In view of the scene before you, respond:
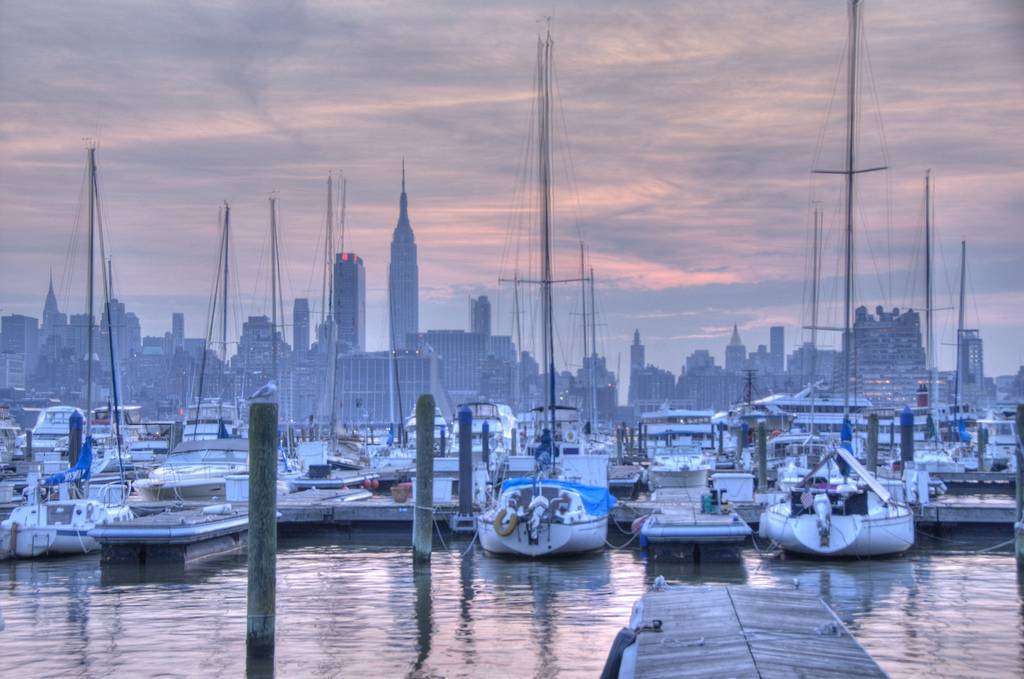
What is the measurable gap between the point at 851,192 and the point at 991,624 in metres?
22.2

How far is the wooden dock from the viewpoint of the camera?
10867mm

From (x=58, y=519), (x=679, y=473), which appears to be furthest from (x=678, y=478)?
(x=58, y=519)

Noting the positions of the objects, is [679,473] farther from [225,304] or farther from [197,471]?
[225,304]

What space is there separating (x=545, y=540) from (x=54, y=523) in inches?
505

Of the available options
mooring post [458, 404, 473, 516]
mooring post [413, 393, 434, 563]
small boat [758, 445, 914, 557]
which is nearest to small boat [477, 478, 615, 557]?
mooring post [413, 393, 434, 563]

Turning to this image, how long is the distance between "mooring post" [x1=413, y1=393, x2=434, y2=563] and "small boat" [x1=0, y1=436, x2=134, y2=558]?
8299 mm

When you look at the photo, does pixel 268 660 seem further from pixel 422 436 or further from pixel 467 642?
pixel 422 436

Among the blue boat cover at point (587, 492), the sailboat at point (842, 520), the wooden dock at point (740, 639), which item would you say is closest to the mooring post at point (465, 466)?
the blue boat cover at point (587, 492)

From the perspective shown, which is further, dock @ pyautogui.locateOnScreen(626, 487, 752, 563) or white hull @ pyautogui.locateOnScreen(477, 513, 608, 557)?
white hull @ pyautogui.locateOnScreen(477, 513, 608, 557)

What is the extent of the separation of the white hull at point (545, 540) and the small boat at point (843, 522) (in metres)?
4.91

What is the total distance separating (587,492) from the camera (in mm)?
26531

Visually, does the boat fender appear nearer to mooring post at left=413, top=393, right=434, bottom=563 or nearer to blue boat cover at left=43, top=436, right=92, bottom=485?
mooring post at left=413, top=393, right=434, bottom=563

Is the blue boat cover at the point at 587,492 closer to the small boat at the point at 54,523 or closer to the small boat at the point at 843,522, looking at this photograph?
the small boat at the point at 843,522

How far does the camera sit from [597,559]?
83.4ft
